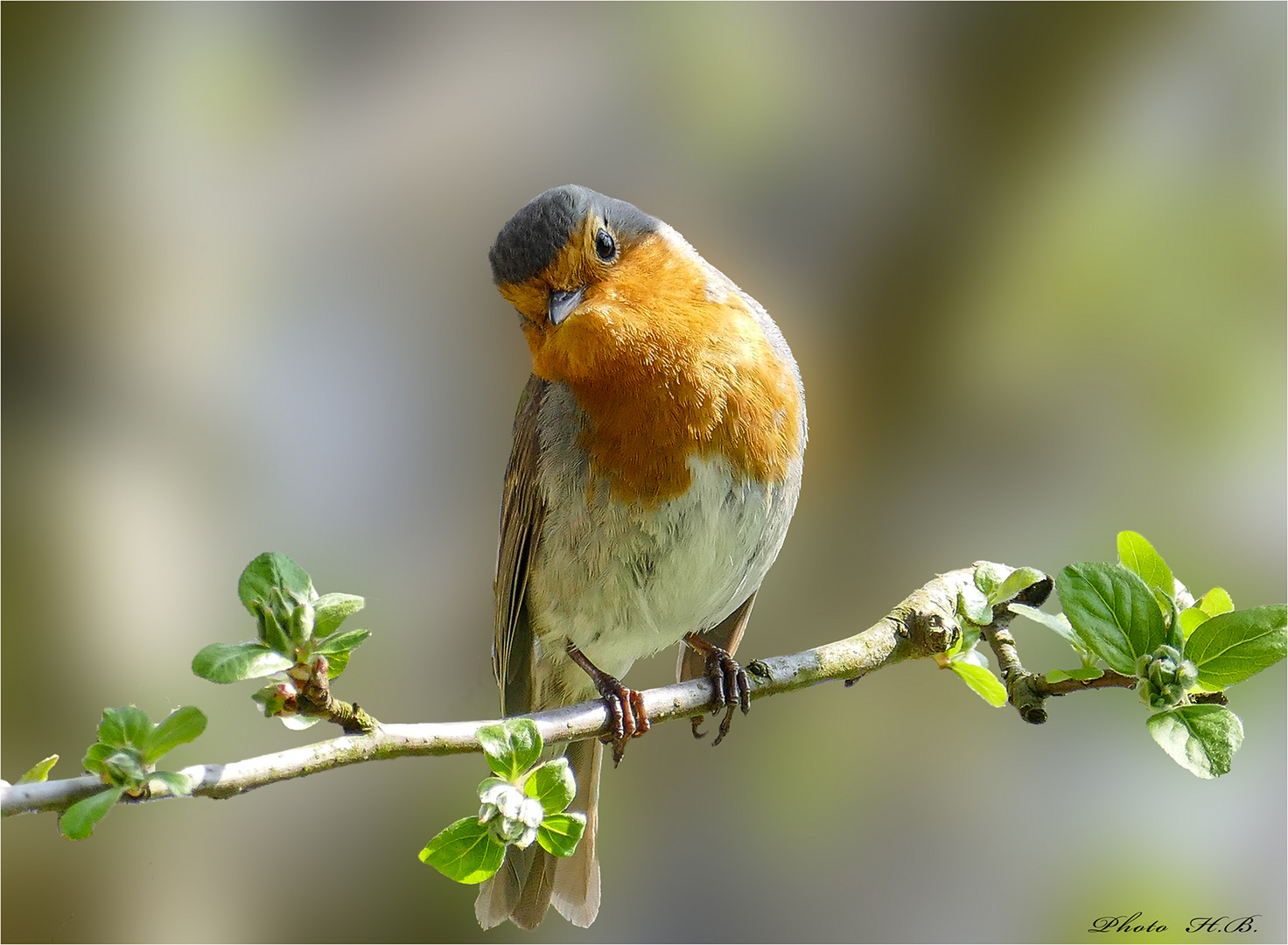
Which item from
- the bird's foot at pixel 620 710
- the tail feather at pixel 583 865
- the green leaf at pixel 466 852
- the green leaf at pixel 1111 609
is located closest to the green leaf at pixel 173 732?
the green leaf at pixel 466 852

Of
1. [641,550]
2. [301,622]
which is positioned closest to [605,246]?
[641,550]

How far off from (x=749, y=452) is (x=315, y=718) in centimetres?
106

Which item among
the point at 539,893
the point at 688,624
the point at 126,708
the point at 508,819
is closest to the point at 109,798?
the point at 126,708

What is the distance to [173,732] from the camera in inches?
41.9

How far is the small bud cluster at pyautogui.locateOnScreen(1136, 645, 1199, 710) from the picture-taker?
125cm

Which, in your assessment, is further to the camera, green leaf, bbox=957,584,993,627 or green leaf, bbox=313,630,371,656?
green leaf, bbox=957,584,993,627

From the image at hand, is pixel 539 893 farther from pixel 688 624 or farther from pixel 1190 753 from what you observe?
pixel 1190 753

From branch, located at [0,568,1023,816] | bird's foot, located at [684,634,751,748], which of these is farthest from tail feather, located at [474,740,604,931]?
branch, located at [0,568,1023,816]

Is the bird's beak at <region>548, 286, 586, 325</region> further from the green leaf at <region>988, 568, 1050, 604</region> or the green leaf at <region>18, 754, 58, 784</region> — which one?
the green leaf at <region>18, 754, 58, 784</region>

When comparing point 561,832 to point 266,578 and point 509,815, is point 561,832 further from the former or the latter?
point 266,578

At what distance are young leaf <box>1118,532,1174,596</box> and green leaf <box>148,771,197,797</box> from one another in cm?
115

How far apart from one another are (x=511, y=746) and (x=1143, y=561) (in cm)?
85

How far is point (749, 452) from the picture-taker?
202 cm

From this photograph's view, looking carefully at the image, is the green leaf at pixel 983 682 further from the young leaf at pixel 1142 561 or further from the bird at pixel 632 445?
the bird at pixel 632 445
